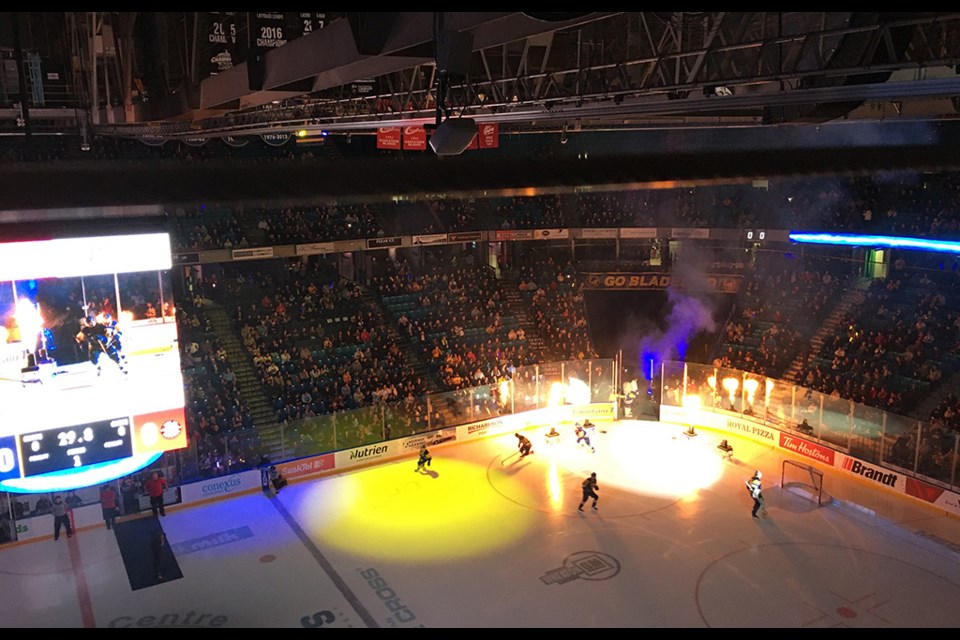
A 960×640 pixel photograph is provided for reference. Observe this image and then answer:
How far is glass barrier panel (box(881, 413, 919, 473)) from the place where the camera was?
17.5 metres

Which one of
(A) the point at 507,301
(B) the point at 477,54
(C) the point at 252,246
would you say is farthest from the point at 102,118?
(A) the point at 507,301

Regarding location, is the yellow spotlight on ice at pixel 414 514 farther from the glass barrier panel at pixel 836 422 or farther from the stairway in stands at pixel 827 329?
the stairway in stands at pixel 827 329

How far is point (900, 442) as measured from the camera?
703 inches

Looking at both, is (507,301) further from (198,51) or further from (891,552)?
(198,51)

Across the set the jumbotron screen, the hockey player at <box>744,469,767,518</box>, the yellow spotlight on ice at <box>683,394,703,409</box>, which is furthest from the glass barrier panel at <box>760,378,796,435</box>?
the jumbotron screen

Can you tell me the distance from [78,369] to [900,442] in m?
17.3

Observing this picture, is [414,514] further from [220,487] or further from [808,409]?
[808,409]

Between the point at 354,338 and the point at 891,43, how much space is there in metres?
20.6

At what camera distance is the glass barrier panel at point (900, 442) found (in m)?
17.5

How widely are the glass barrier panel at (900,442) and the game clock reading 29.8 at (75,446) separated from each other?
639 inches

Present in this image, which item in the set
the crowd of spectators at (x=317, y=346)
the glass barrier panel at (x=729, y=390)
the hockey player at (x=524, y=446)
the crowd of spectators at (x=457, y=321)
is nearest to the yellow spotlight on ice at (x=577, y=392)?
the crowd of spectators at (x=457, y=321)

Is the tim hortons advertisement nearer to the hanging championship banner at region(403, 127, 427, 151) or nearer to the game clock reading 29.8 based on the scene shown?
the hanging championship banner at region(403, 127, 427, 151)

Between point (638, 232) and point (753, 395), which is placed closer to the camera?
point (753, 395)

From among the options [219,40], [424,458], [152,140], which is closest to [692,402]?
[424,458]
